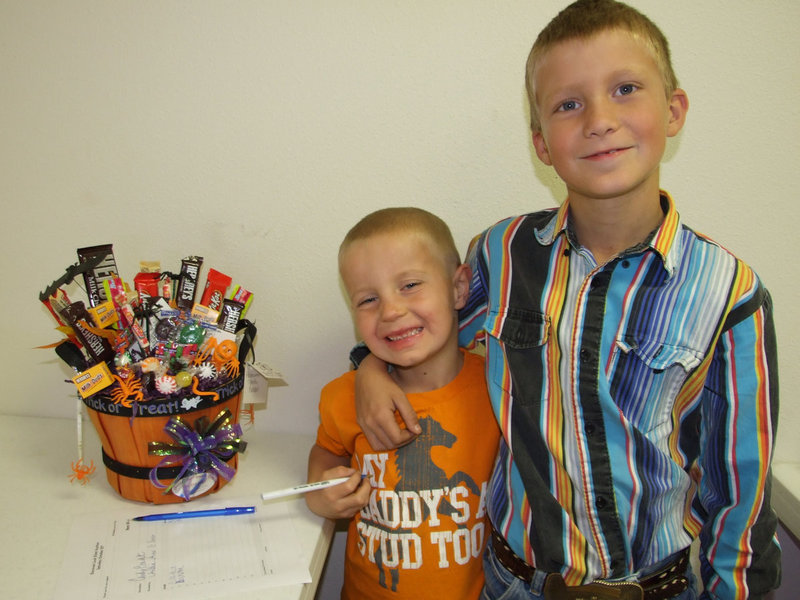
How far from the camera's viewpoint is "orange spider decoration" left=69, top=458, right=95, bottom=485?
1.02m

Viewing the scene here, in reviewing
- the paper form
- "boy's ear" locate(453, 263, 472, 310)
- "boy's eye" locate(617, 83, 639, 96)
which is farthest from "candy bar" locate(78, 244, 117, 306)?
"boy's eye" locate(617, 83, 639, 96)

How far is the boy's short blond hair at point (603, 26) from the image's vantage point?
0.77 meters

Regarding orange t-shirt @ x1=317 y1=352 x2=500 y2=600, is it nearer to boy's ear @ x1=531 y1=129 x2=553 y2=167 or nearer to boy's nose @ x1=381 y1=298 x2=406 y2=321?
boy's nose @ x1=381 y1=298 x2=406 y2=321

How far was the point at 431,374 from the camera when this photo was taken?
0.98 meters

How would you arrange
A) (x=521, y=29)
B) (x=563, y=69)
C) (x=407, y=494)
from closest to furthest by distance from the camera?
(x=563, y=69) → (x=407, y=494) → (x=521, y=29)

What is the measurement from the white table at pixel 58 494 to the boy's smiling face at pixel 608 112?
2.14 feet

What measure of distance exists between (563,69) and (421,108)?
0.35 meters

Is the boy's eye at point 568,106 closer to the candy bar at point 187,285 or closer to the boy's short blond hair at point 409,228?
the boy's short blond hair at point 409,228

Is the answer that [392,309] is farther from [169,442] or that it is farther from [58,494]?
[58,494]

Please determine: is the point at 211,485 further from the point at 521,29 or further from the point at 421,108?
the point at 521,29

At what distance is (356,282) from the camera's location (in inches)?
37.5

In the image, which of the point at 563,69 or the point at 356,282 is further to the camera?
the point at 356,282

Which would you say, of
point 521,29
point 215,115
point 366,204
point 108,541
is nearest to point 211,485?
point 108,541

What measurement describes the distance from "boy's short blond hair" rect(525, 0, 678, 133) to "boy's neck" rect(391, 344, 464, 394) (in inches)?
18.3
